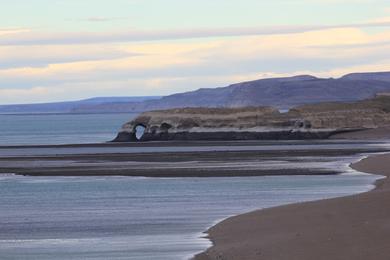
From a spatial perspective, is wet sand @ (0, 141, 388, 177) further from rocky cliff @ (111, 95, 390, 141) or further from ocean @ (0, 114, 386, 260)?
rocky cliff @ (111, 95, 390, 141)

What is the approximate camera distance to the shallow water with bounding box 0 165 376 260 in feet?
83.8

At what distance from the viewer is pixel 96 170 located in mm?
58438

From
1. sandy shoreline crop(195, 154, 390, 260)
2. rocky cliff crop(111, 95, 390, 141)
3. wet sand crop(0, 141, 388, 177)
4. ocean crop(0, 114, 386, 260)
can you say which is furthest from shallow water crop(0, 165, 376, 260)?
rocky cliff crop(111, 95, 390, 141)

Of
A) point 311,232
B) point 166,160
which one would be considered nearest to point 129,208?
point 311,232

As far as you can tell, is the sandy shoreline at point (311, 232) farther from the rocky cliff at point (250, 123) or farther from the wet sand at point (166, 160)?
the rocky cliff at point (250, 123)

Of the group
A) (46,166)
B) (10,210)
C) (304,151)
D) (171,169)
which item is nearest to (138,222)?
(10,210)

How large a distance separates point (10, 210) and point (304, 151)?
41532mm

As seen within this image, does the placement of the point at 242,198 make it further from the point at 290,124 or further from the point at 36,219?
the point at 290,124

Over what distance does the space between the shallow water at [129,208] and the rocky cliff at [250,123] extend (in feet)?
169

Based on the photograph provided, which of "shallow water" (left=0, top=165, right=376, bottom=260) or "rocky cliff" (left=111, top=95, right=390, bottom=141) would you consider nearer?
"shallow water" (left=0, top=165, right=376, bottom=260)

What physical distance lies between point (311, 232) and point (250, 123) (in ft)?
263

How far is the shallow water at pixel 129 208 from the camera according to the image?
2553 centimetres

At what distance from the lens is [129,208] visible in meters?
35.9

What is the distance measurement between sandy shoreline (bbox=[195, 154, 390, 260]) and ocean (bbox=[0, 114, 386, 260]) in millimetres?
900
